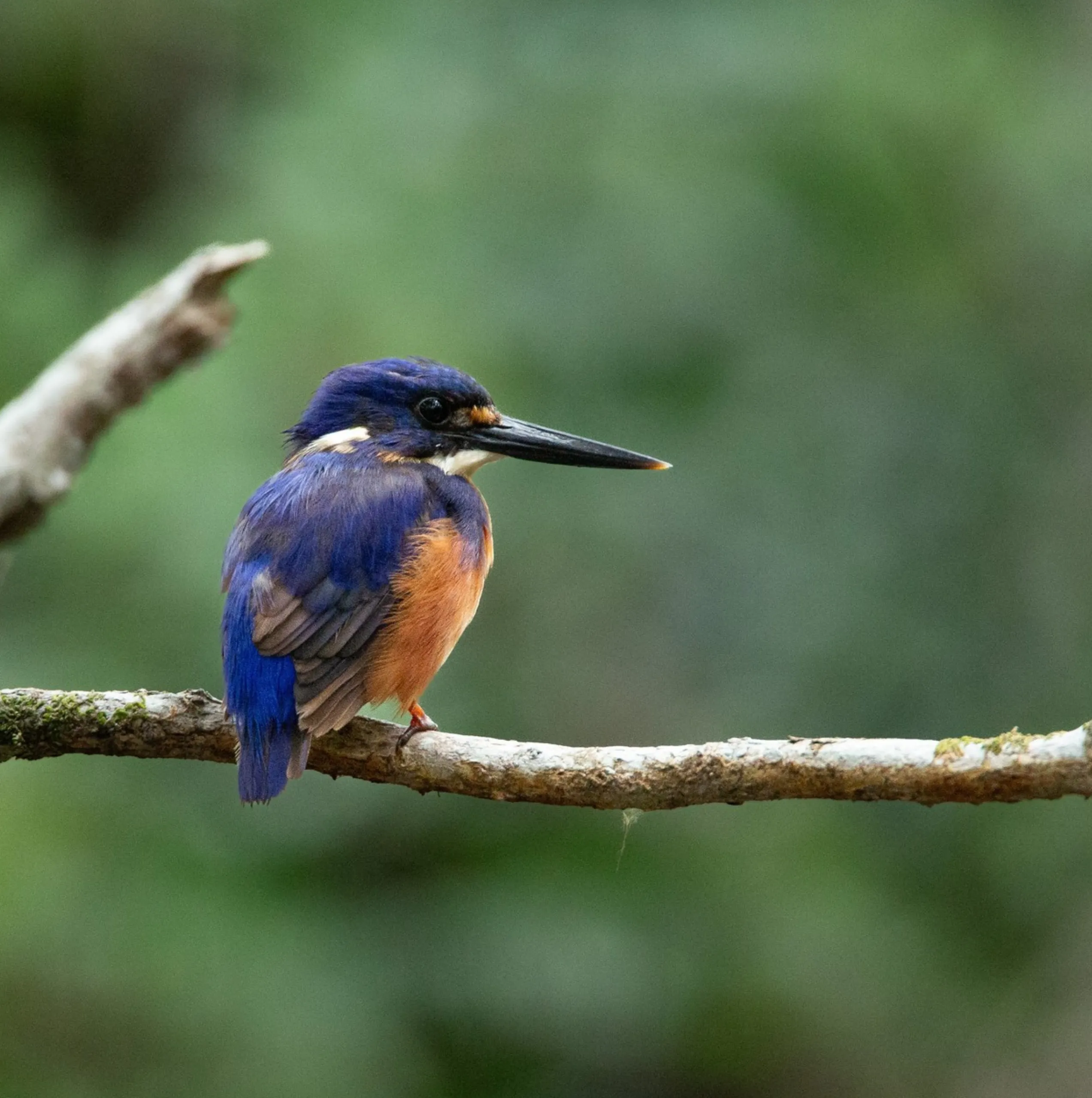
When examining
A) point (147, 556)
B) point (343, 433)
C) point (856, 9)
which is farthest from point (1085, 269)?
point (147, 556)

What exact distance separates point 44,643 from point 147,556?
0.39 meters

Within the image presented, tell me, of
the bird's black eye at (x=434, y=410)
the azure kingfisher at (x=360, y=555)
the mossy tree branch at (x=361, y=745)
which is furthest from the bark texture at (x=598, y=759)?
the bird's black eye at (x=434, y=410)

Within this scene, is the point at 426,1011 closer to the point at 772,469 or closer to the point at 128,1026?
the point at 128,1026

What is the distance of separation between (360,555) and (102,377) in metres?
0.91

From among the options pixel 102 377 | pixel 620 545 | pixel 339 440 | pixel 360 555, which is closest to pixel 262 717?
pixel 360 555

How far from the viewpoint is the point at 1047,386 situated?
18.3ft

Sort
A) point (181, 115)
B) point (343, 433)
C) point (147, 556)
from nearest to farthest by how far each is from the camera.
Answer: point (343, 433), point (147, 556), point (181, 115)

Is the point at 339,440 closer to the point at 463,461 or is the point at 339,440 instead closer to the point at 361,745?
the point at 463,461

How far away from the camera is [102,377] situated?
3.82 meters

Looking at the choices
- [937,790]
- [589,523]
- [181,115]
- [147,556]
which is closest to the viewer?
[937,790]

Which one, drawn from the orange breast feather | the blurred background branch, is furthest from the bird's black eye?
the blurred background branch

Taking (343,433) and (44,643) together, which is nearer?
(343,433)

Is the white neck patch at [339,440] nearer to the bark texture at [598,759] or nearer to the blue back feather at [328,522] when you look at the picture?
the blue back feather at [328,522]

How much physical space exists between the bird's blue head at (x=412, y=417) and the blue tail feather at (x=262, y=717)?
82 centimetres
